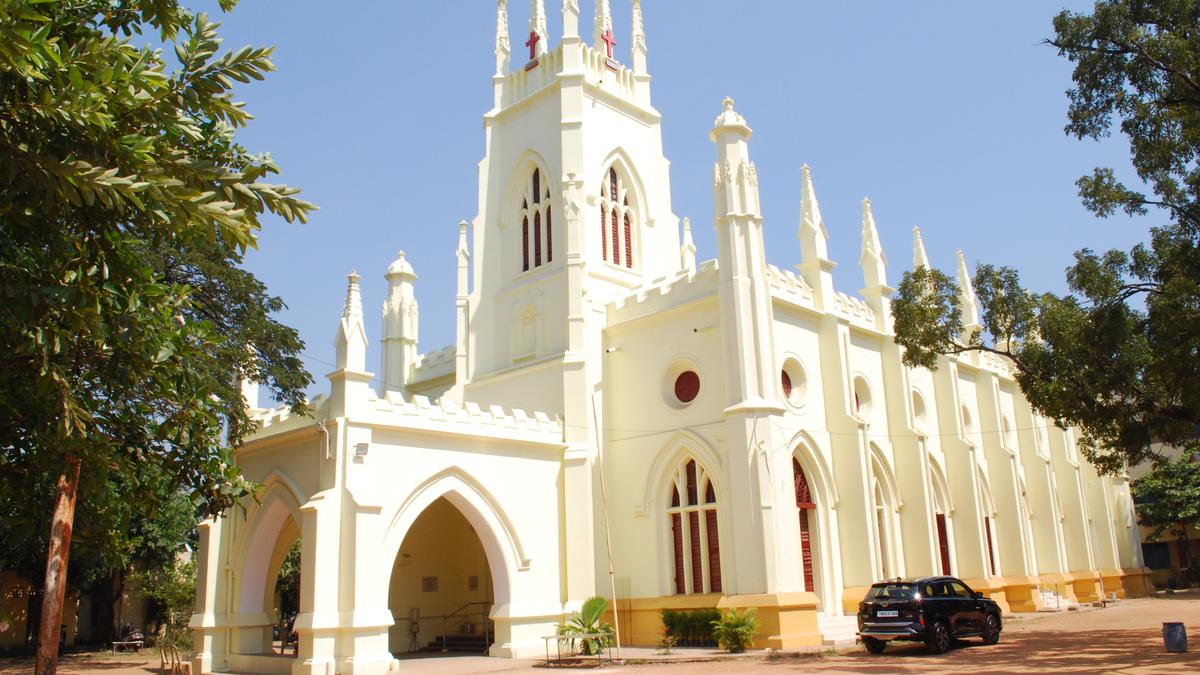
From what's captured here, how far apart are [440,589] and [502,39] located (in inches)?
694

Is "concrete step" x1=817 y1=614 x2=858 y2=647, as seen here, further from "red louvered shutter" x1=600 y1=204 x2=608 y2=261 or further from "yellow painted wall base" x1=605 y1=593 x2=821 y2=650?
"red louvered shutter" x1=600 y1=204 x2=608 y2=261

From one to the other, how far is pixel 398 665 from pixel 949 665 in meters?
10.2

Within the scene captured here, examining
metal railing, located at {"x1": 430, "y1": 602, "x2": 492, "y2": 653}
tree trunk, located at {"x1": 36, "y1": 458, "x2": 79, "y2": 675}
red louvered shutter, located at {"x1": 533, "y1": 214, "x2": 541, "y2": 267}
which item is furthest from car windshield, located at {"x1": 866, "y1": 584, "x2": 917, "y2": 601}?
tree trunk, located at {"x1": 36, "y1": 458, "x2": 79, "y2": 675}

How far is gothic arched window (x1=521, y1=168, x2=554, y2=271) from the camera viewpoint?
27.6m

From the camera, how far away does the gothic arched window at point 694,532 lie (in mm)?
22125

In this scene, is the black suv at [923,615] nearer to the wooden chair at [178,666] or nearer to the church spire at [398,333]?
the wooden chair at [178,666]

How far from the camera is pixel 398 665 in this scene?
18312 millimetres

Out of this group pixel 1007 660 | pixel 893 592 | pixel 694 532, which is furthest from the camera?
pixel 694 532

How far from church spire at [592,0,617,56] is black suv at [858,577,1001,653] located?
1874 cm

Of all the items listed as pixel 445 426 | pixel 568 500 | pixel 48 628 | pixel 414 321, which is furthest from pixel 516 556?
pixel 414 321

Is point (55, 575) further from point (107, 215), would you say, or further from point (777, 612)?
point (777, 612)

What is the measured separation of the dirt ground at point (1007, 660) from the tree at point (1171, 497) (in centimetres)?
2138

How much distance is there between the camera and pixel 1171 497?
4353 centimetres

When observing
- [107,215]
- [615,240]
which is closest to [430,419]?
[615,240]
